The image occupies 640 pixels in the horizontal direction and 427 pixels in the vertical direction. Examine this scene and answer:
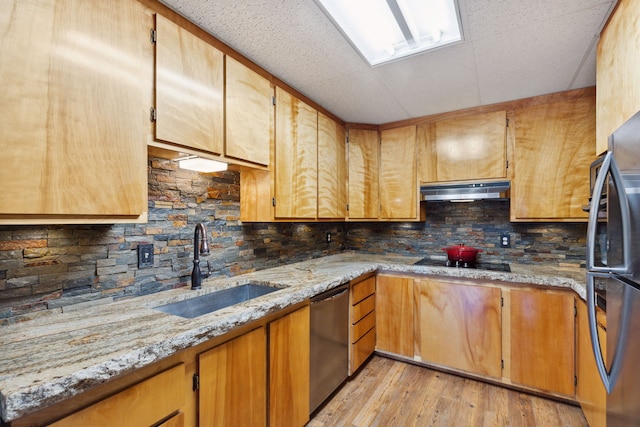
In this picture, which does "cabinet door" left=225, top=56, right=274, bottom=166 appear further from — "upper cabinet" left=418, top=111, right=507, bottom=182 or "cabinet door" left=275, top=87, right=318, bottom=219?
"upper cabinet" left=418, top=111, right=507, bottom=182

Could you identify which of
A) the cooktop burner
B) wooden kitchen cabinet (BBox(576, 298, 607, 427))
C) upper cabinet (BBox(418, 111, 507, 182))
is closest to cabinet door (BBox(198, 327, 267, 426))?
wooden kitchen cabinet (BBox(576, 298, 607, 427))

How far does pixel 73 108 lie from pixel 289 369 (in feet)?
5.05

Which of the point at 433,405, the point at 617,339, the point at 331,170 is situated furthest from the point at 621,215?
the point at 331,170

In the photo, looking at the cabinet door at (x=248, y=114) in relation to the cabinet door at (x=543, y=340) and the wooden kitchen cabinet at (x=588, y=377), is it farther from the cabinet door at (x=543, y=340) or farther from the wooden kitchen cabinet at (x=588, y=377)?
the cabinet door at (x=543, y=340)

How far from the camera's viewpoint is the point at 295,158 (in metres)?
2.29

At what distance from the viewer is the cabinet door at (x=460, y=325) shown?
2285 mm

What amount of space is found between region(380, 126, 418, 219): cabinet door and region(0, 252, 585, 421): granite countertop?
1.39 m

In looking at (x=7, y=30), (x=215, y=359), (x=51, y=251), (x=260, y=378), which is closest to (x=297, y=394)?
(x=260, y=378)

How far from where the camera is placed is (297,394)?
5.65 feet

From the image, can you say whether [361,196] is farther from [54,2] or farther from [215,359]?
[54,2]

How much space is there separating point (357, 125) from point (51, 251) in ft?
8.57

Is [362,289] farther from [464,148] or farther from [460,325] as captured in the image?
[464,148]

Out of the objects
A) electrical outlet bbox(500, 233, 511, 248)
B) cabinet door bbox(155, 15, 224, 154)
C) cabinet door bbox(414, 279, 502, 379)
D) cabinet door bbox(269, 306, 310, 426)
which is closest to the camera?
cabinet door bbox(155, 15, 224, 154)

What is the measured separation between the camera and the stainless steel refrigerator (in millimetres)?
938
